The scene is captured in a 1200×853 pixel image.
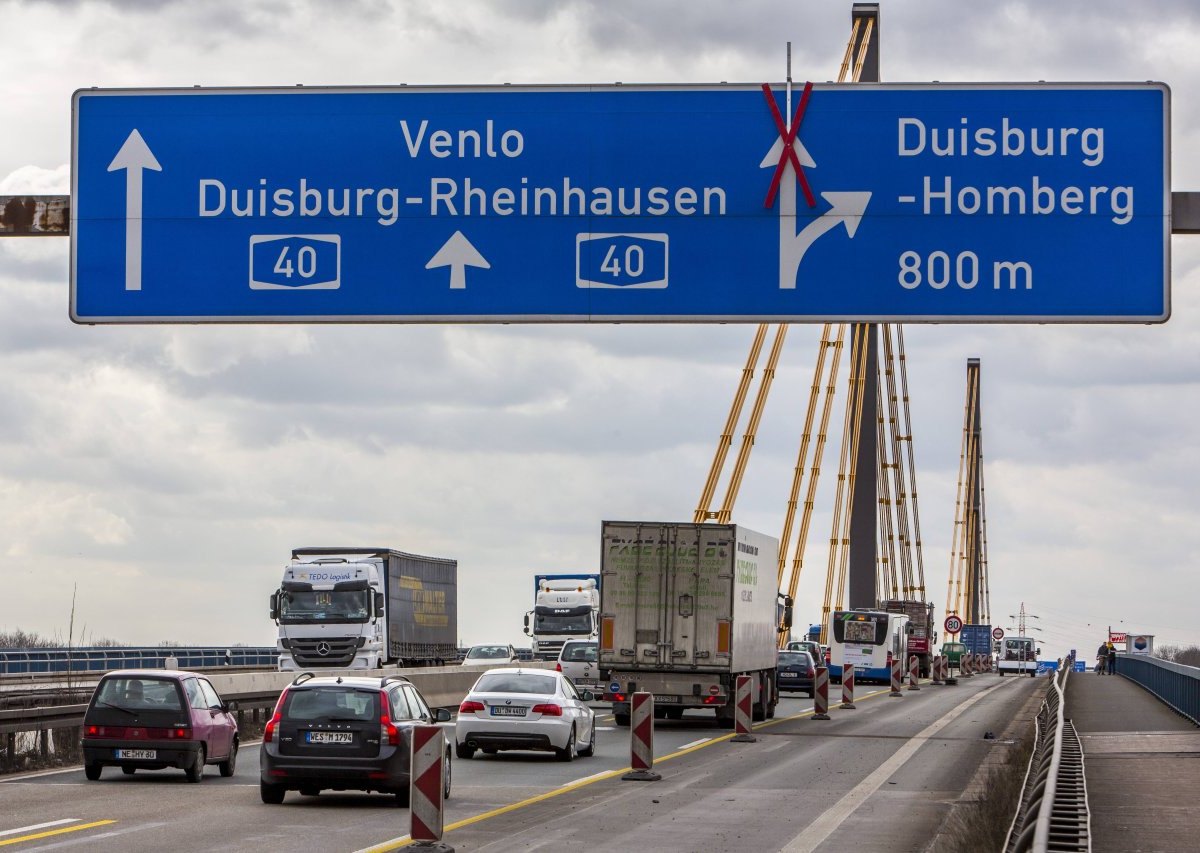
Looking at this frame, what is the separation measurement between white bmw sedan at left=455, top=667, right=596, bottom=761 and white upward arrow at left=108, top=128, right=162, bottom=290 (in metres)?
14.8

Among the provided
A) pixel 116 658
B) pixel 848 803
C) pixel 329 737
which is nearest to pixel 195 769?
→ pixel 329 737

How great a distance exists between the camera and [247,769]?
1038 inches

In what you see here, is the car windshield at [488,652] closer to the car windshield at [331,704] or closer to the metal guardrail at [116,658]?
the metal guardrail at [116,658]

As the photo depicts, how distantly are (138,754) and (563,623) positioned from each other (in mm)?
40322

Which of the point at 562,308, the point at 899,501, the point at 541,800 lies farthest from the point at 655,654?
the point at 899,501

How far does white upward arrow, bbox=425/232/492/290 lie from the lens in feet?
42.9

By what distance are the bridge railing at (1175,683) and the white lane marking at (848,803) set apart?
502cm

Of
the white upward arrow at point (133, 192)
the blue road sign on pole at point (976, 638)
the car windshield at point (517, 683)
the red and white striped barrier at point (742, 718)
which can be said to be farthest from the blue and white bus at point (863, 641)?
the white upward arrow at point (133, 192)

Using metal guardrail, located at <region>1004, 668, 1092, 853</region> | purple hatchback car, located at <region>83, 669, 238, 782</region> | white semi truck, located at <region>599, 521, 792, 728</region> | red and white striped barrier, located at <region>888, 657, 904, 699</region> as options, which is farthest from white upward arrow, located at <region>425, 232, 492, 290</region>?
red and white striped barrier, located at <region>888, 657, 904, 699</region>

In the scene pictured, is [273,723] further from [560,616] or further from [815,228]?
[560,616]

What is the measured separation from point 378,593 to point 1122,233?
36.2 m

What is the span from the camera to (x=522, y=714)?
88.9ft

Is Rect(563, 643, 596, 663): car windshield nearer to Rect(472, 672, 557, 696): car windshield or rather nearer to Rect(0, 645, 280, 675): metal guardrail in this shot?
Rect(0, 645, 280, 675): metal guardrail

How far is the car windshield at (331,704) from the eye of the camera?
2059 cm
